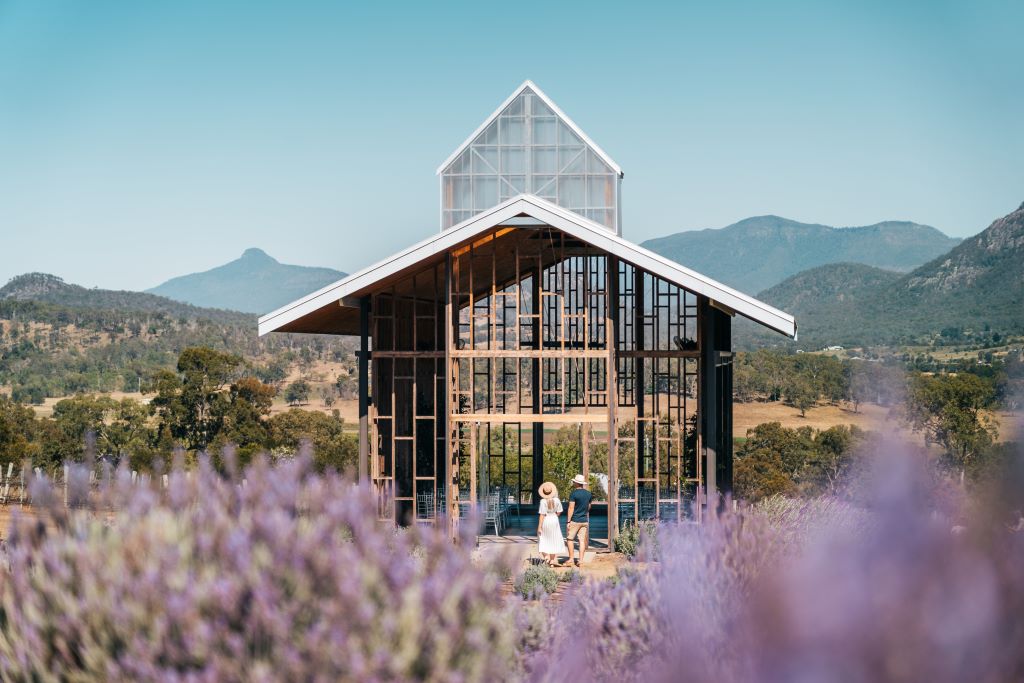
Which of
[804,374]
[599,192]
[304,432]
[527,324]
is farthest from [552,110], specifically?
[804,374]

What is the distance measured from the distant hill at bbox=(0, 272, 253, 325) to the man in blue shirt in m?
85.1

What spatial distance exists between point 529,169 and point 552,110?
1250 millimetres

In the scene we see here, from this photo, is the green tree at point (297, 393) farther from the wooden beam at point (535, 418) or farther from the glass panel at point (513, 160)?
the wooden beam at point (535, 418)

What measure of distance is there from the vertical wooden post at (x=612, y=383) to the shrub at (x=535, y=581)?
2045 mm

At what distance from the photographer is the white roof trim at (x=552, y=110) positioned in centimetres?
1900

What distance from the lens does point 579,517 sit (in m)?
13.0

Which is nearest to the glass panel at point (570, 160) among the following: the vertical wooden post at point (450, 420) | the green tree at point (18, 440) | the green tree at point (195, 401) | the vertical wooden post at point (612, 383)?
the vertical wooden post at point (612, 383)

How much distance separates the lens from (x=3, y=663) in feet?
14.5

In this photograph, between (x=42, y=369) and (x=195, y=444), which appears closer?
(x=195, y=444)

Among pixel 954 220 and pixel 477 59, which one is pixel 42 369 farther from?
pixel 954 220

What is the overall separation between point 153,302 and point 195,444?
8311 centimetres

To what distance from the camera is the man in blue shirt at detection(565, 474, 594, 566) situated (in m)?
12.7

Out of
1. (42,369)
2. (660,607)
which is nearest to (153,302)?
(42,369)

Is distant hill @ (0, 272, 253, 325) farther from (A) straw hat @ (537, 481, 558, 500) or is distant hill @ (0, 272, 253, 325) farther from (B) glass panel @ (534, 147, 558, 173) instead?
(A) straw hat @ (537, 481, 558, 500)
